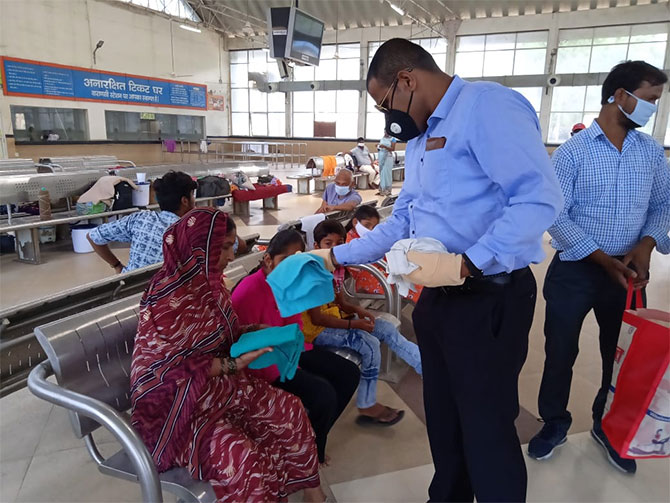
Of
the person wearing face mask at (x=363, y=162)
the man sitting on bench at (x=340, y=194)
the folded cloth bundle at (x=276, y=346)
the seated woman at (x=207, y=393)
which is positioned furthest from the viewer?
the person wearing face mask at (x=363, y=162)

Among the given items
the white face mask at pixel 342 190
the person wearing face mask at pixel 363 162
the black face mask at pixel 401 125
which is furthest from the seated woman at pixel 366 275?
the person wearing face mask at pixel 363 162

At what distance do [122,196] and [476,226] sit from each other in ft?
19.4

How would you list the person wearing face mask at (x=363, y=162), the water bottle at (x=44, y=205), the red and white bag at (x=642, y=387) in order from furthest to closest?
1. the person wearing face mask at (x=363, y=162)
2. the water bottle at (x=44, y=205)
3. the red and white bag at (x=642, y=387)

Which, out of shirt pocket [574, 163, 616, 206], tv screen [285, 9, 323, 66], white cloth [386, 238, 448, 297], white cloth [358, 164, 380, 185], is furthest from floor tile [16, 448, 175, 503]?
white cloth [358, 164, 380, 185]

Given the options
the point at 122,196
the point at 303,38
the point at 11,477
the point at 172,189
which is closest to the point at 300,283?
the point at 11,477

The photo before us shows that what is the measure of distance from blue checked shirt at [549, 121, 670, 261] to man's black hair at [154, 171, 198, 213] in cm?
207

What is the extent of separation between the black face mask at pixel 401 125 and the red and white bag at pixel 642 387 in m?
1.16

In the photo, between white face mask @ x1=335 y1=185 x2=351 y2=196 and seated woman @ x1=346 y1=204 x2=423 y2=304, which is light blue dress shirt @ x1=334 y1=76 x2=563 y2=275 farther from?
white face mask @ x1=335 y1=185 x2=351 y2=196

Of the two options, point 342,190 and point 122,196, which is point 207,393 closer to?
point 342,190

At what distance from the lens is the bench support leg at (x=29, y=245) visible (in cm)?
544

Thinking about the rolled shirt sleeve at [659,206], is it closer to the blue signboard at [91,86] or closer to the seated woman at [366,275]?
the seated woman at [366,275]

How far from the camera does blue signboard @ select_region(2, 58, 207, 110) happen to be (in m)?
14.0

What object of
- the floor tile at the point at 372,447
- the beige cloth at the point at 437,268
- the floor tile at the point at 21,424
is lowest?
the floor tile at the point at 21,424

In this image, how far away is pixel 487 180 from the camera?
4.09 feet
